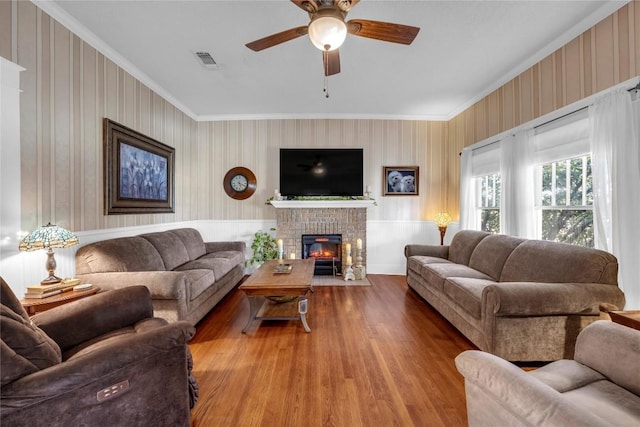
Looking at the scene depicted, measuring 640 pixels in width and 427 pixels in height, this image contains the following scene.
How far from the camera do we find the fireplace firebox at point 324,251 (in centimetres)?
493

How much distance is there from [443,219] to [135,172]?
15.4ft

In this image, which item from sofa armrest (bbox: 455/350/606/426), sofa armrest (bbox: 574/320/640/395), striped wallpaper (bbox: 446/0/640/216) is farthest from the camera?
striped wallpaper (bbox: 446/0/640/216)

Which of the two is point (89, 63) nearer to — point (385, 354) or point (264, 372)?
point (264, 372)

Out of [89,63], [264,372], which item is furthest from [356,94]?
[264,372]

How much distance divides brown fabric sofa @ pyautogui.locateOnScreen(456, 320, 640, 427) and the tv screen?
384 cm

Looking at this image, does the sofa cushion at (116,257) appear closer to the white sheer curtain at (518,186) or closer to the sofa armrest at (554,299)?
the sofa armrest at (554,299)

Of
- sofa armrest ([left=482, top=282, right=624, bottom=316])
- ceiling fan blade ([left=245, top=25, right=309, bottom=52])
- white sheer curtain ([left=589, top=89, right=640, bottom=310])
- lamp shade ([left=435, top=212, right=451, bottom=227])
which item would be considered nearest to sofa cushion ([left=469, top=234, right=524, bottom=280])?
white sheer curtain ([left=589, top=89, right=640, bottom=310])

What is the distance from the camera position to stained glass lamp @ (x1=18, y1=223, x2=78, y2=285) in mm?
1883

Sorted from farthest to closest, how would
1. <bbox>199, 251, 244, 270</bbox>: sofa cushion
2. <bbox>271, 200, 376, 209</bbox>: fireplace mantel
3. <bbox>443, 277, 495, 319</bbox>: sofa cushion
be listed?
<bbox>271, 200, 376, 209</bbox>: fireplace mantel → <bbox>199, 251, 244, 270</bbox>: sofa cushion → <bbox>443, 277, 495, 319</bbox>: sofa cushion

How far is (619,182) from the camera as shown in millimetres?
2143

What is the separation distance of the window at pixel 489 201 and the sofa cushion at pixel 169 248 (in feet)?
14.7

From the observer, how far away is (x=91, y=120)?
2.71 meters

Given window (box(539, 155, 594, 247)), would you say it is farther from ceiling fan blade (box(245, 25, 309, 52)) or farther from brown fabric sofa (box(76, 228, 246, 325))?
brown fabric sofa (box(76, 228, 246, 325))

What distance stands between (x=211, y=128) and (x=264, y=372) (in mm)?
4413
